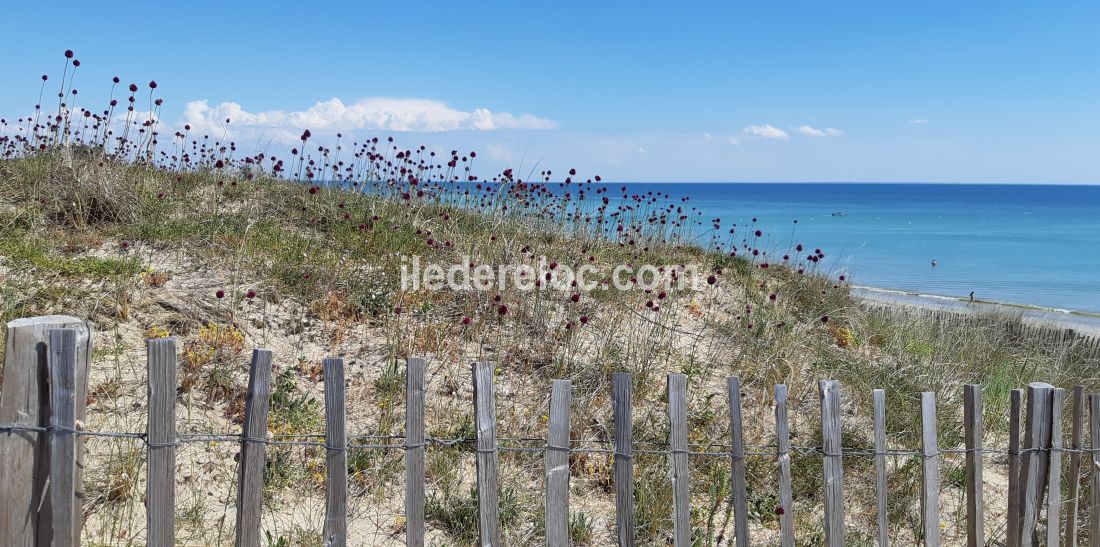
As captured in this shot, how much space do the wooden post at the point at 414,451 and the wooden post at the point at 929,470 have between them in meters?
1.97

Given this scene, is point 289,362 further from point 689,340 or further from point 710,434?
point 689,340

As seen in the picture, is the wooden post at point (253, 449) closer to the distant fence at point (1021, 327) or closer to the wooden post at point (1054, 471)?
the wooden post at point (1054, 471)

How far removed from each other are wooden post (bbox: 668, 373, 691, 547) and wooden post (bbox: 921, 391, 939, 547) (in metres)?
1.03

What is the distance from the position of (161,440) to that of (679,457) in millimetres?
1751

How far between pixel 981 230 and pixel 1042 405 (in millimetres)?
51897

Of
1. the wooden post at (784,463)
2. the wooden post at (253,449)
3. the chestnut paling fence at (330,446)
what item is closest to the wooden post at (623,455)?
the chestnut paling fence at (330,446)

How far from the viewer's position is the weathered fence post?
8.21 feet

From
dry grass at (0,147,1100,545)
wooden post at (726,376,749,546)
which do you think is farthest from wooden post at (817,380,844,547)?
dry grass at (0,147,1100,545)

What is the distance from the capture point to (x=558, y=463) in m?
2.45


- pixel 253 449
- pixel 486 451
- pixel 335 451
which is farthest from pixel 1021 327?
pixel 253 449

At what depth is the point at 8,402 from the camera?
2.13 meters

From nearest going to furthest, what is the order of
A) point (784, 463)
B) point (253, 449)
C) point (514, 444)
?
point (253, 449) → point (784, 463) → point (514, 444)

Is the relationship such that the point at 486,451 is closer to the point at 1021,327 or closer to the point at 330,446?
the point at 330,446

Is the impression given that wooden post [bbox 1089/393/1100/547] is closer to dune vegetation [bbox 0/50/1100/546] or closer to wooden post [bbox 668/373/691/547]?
dune vegetation [bbox 0/50/1100/546]
